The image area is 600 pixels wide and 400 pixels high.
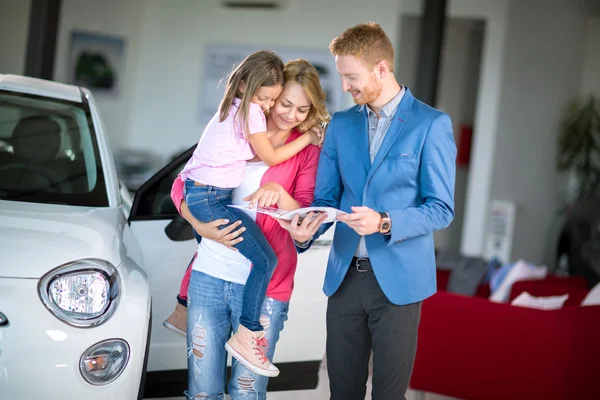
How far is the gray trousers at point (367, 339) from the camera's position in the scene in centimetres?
194

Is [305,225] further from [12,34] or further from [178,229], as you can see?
[12,34]

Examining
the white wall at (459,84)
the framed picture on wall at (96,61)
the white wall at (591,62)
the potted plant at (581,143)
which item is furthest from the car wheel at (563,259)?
the framed picture on wall at (96,61)

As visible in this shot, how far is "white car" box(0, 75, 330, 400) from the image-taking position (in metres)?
1.95

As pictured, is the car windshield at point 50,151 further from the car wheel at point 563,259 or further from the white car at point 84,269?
the car wheel at point 563,259

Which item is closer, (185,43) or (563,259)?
(563,259)

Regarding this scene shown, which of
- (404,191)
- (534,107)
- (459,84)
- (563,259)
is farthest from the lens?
(459,84)

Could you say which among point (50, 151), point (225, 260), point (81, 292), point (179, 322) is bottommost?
point (179, 322)

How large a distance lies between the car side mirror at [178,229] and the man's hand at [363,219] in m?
0.93

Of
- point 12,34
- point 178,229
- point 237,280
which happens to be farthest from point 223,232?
point 12,34

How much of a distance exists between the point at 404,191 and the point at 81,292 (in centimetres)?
95

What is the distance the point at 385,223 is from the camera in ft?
5.98

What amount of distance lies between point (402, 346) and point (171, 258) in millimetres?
1060

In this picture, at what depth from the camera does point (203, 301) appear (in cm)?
202

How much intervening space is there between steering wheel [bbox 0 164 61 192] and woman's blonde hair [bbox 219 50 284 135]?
0.88 m
